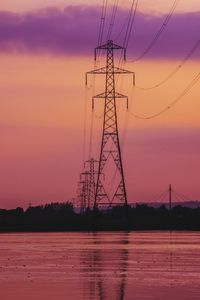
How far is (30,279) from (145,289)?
16.7 feet

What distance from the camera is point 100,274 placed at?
35.7 m

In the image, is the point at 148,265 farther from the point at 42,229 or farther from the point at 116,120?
the point at 42,229

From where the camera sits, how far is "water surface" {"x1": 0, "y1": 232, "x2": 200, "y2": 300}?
28.3m

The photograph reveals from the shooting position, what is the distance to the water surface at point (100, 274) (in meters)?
28.3

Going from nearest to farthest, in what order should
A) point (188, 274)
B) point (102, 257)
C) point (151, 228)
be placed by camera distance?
1. point (188, 274)
2. point (102, 257)
3. point (151, 228)

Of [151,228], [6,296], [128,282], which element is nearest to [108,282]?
[128,282]

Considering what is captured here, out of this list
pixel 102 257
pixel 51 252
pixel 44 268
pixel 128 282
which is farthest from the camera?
pixel 51 252

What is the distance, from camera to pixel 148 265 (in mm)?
41344

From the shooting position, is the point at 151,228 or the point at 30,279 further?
the point at 151,228

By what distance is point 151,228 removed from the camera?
115875 mm

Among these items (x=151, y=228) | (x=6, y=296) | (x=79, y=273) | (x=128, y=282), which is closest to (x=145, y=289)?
(x=128, y=282)

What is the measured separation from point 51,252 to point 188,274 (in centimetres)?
1732

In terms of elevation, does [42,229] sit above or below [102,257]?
above


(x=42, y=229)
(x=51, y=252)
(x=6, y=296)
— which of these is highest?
(x=42, y=229)
